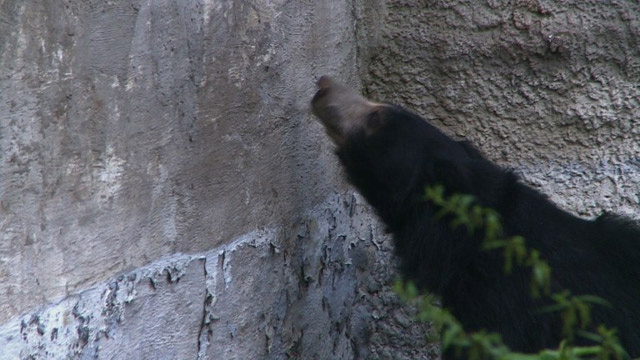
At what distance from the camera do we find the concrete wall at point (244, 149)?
1794 mm

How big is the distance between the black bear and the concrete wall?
37 cm

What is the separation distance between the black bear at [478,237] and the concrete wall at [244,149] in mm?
372

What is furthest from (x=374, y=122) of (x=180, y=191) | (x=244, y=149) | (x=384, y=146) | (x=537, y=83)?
(x=537, y=83)

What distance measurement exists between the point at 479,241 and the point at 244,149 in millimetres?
730

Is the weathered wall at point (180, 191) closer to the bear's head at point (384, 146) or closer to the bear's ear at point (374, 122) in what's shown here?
the bear's head at point (384, 146)

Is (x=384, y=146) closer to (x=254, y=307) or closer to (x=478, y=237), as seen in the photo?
(x=478, y=237)

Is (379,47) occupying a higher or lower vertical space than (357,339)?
higher

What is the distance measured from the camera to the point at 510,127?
126 inches

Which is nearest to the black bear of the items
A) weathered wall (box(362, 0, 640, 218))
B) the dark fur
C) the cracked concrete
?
the dark fur

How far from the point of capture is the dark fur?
7.75ft

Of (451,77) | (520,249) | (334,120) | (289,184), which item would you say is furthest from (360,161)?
→ (520,249)

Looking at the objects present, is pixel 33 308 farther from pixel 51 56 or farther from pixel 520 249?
pixel 520 249

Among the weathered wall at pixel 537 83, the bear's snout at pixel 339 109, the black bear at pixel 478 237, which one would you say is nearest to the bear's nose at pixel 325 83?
the bear's snout at pixel 339 109

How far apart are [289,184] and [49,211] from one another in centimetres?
114
